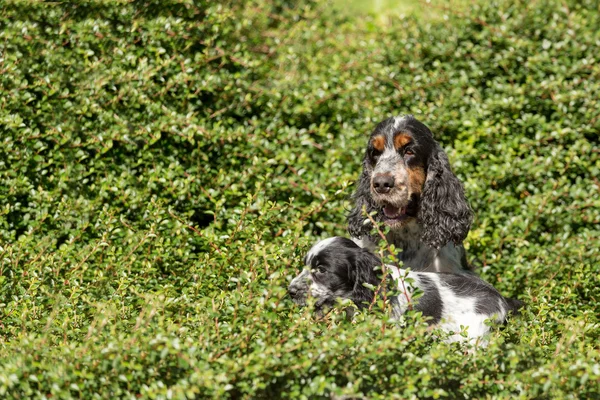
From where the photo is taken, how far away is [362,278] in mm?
4742

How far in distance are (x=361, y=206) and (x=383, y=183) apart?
1.91ft

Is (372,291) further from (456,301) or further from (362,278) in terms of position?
(456,301)

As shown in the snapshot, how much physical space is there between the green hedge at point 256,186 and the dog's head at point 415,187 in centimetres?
63

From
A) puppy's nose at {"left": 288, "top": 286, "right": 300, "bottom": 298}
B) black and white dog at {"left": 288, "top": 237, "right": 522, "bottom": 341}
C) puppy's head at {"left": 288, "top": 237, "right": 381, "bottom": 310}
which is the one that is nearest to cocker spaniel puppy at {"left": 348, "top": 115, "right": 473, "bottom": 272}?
black and white dog at {"left": 288, "top": 237, "right": 522, "bottom": 341}

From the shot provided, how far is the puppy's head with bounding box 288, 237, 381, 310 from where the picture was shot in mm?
4746

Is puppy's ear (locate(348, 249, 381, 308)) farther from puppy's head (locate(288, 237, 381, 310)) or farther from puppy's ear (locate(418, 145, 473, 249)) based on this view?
puppy's ear (locate(418, 145, 473, 249))

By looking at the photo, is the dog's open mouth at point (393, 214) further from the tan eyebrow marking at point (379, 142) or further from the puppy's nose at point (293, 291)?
the puppy's nose at point (293, 291)

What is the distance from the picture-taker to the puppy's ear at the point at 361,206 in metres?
5.93

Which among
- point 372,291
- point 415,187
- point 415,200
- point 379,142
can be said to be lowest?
point 372,291

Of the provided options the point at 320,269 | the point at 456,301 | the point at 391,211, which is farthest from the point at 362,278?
the point at 391,211

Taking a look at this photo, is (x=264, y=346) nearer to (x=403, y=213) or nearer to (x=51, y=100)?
(x=403, y=213)

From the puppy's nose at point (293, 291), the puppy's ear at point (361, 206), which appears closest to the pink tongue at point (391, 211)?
the puppy's ear at point (361, 206)

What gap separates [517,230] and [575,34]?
2336mm

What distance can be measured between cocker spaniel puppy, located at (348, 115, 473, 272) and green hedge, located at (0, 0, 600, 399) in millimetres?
583
